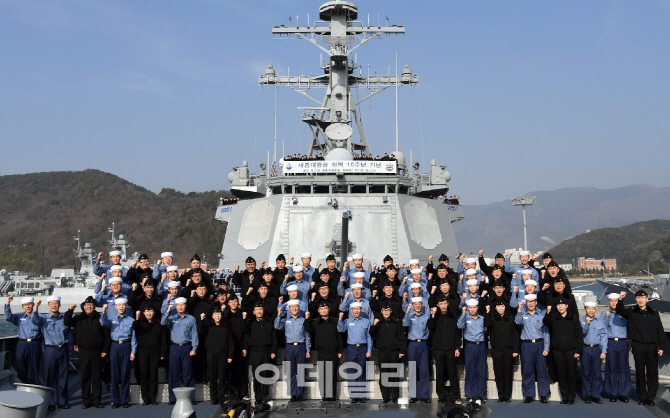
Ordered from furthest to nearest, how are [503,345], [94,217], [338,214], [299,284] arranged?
[94,217], [338,214], [299,284], [503,345]

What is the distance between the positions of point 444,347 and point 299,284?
211 centimetres

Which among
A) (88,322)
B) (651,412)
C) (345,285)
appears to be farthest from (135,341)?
(651,412)

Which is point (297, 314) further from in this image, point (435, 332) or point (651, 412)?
point (651, 412)

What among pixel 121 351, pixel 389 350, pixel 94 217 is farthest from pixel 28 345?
pixel 94 217

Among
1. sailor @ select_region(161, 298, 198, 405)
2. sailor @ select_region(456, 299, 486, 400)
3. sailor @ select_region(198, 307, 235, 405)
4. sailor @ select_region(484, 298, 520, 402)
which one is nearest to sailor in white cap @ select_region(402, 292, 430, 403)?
sailor @ select_region(456, 299, 486, 400)

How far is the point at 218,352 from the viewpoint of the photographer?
25.2ft

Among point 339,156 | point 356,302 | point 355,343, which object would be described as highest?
point 339,156

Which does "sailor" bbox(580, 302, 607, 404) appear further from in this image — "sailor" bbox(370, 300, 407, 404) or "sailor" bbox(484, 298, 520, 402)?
"sailor" bbox(370, 300, 407, 404)

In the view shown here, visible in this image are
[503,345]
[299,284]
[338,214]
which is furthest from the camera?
[338,214]

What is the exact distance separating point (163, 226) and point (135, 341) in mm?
91973

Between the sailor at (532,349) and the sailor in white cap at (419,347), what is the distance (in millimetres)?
1090

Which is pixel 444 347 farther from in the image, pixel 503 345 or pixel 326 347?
pixel 326 347

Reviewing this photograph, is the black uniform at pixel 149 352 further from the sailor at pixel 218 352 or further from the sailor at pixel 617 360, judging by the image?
the sailor at pixel 617 360

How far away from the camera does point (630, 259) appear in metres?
109
